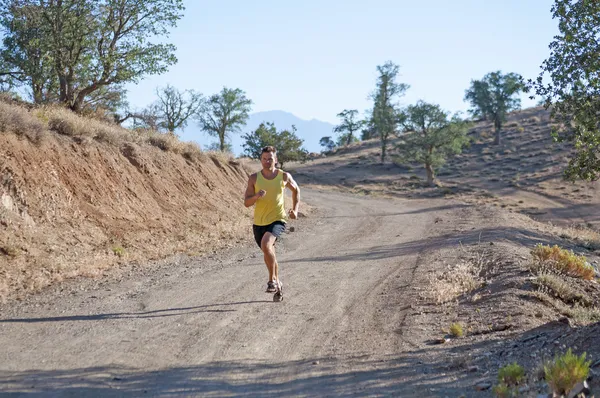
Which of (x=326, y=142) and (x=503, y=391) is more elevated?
(x=326, y=142)

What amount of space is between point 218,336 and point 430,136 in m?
46.9

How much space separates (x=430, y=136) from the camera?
51125mm

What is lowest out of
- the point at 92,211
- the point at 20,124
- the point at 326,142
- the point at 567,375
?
the point at 567,375

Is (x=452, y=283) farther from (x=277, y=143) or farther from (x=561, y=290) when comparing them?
(x=277, y=143)

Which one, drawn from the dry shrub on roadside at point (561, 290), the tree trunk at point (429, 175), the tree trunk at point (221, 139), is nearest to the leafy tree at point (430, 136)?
the tree trunk at point (429, 175)

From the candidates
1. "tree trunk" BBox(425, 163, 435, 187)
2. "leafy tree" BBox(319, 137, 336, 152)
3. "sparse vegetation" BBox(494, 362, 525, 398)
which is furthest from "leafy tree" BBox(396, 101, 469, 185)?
"leafy tree" BBox(319, 137, 336, 152)

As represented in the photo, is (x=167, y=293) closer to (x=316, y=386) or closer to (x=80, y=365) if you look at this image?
(x=80, y=365)

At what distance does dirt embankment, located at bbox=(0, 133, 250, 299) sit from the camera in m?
9.92

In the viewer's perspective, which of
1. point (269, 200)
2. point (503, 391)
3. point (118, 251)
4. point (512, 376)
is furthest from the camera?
point (118, 251)

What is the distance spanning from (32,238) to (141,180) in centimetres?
605

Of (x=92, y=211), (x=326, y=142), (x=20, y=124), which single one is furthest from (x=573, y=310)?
(x=326, y=142)

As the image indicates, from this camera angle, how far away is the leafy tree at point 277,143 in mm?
49625

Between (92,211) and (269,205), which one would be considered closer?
(269,205)

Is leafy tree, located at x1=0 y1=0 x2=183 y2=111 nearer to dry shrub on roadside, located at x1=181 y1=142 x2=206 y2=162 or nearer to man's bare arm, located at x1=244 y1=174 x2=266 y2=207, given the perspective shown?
dry shrub on roadside, located at x1=181 y1=142 x2=206 y2=162
